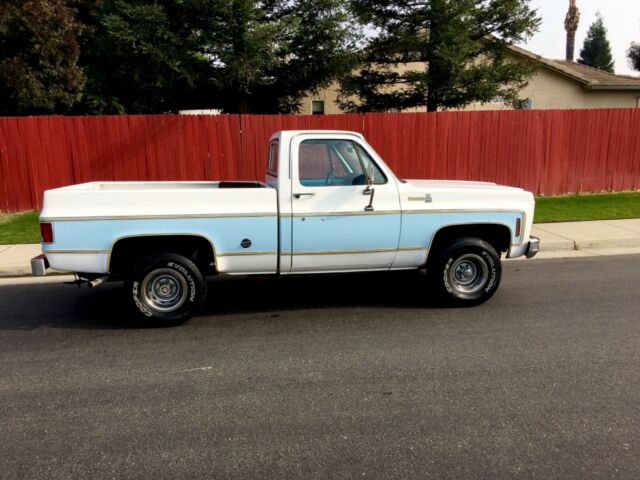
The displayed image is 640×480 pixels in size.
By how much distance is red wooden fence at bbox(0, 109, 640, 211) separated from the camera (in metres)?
12.0

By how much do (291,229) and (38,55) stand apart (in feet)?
42.9

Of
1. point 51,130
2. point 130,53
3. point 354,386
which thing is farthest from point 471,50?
point 354,386

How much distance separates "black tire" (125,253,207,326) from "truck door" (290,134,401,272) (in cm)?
106

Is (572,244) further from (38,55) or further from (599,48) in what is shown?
(599,48)

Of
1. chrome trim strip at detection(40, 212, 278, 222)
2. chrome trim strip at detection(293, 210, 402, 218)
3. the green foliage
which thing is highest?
the green foliage

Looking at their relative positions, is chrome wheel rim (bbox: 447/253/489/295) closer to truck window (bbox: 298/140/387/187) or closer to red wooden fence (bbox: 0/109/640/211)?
truck window (bbox: 298/140/387/187)

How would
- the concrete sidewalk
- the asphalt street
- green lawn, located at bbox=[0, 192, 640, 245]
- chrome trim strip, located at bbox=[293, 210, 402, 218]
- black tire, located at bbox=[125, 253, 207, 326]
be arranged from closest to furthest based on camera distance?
the asphalt street → black tire, located at bbox=[125, 253, 207, 326] → chrome trim strip, located at bbox=[293, 210, 402, 218] → the concrete sidewalk → green lawn, located at bbox=[0, 192, 640, 245]

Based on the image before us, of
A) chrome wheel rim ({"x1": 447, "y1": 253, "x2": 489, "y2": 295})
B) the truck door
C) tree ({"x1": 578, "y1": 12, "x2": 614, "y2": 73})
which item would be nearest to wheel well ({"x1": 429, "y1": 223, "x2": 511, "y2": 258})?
chrome wheel rim ({"x1": 447, "y1": 253, "x2": 489, "y2": 295})

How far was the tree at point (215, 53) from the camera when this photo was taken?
605 inches

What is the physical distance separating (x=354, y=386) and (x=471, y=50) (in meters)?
13.7

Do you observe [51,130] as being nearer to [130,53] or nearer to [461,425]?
[130,53]

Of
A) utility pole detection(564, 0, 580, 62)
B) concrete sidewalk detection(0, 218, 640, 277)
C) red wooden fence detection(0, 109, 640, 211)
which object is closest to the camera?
concrete sidewalk detection(0, 218, 640, 277)

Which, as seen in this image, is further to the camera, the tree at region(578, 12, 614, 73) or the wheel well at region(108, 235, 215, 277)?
the tree at region(578, 12, 614, 73)

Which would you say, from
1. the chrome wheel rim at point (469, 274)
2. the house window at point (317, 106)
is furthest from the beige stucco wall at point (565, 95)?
the chrome wheel rim at point (469, 274)
